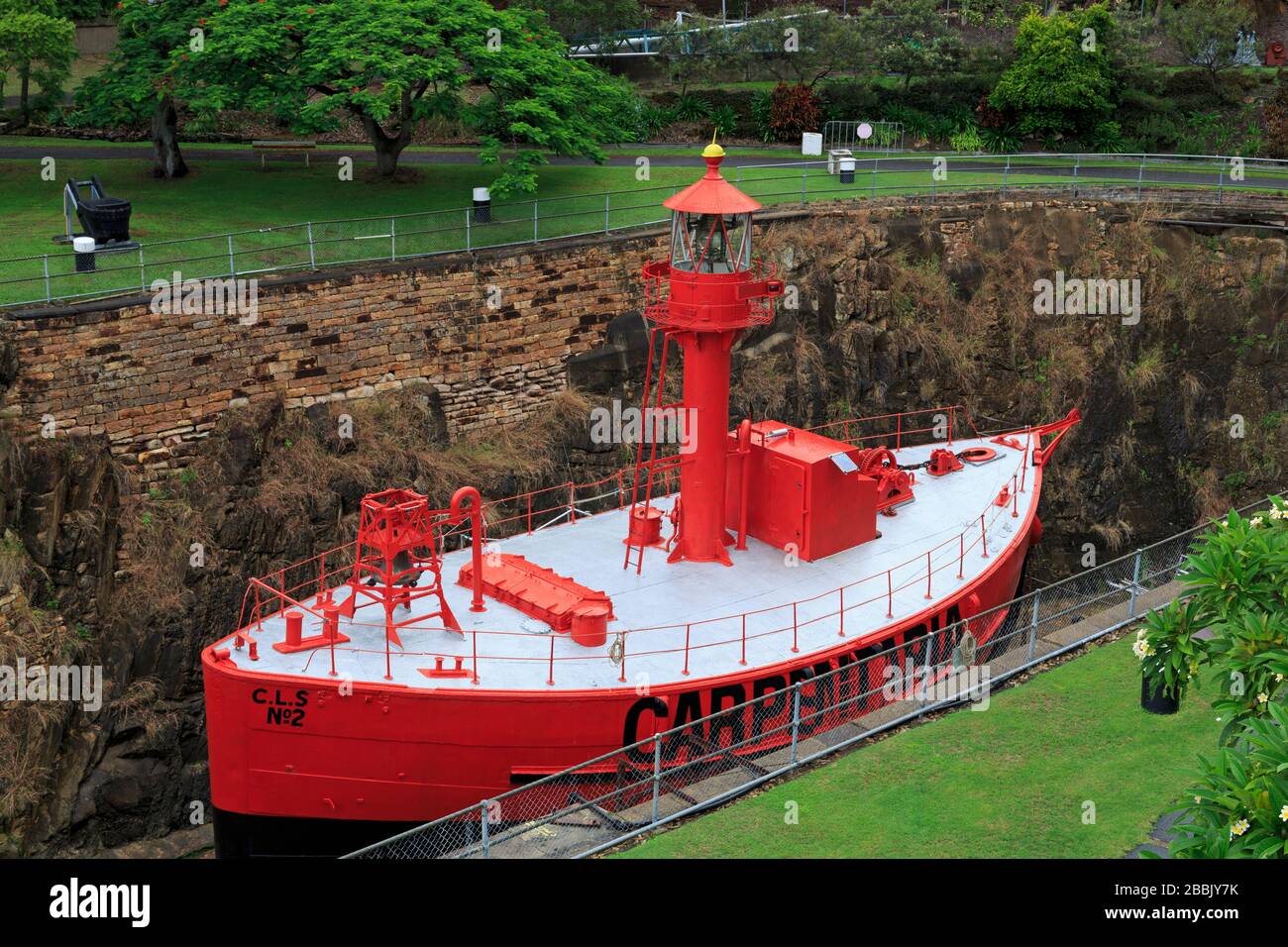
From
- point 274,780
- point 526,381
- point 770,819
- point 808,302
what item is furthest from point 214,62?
point 770,819

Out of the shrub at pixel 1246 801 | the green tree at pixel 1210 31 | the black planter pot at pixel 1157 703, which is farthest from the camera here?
the green tree at pixel 1210 31

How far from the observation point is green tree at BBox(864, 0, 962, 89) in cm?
4709

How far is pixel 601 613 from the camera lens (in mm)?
21109

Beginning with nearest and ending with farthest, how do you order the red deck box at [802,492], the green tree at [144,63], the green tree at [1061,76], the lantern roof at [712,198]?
the lantern roof at [712,198] < the red deck box at [802,492] < the green tree at [144,63] < the green tree at [1061,76]

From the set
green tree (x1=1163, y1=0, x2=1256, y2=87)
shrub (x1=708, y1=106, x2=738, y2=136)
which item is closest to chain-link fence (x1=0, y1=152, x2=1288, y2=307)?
shrub (x1=708, y1=106, x2=738, y2=136)

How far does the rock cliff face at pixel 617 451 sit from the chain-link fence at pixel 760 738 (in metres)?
8.52

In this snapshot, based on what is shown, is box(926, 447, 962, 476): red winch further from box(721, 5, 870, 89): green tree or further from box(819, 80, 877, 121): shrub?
box(721, 5, 870, 89): green tree

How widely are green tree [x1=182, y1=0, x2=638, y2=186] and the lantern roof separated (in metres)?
9.63

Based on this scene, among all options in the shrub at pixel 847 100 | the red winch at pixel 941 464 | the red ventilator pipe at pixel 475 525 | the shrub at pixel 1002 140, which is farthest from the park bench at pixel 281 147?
the shrub at pixel 1002 140

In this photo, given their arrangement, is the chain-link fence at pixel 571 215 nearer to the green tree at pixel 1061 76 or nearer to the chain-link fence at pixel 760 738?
the green tree at pixel 1061 76

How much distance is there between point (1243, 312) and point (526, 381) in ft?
61.6

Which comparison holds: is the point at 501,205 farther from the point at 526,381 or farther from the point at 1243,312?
the point at 1243,312

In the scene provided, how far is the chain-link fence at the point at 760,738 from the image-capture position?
18.1m

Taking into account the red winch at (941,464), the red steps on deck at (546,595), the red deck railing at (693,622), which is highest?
the red winch at (941,464)
